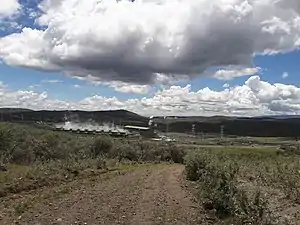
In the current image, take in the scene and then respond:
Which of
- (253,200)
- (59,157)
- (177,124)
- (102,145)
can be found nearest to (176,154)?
(102,145)

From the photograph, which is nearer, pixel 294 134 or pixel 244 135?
pixel 294 134

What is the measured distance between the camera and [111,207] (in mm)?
16125

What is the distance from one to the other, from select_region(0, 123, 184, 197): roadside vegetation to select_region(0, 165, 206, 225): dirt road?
226 cm

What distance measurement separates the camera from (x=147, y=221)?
13734mm

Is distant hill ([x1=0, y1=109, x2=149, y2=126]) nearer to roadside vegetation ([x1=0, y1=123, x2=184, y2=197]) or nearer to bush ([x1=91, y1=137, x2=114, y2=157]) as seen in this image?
roadside vegetation ([x1=0, y1=123, x2=184, y2=197])

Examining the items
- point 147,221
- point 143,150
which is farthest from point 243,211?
point 143,150

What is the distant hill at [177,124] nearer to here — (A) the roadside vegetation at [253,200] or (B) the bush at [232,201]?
(A) the roadside vegetation at [253,200]

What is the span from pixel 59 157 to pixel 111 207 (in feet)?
141

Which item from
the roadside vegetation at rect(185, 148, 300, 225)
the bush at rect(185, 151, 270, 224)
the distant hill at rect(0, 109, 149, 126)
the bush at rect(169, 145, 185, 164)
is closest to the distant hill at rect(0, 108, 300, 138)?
the distant hill at rect(0, 109, 149, 126)

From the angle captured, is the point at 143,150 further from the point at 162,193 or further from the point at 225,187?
the point at 225,187

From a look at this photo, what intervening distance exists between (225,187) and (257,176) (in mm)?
11111

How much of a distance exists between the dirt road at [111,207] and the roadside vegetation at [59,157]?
88.9 inches

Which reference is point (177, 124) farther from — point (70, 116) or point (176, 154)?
point (176, 154)

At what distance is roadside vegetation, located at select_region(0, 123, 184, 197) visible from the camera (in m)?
23.4
